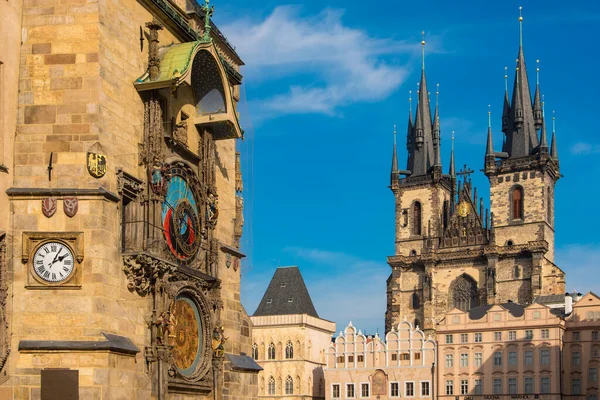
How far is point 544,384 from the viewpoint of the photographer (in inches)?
2798

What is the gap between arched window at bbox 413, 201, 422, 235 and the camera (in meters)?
97.0

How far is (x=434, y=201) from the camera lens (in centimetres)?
9700

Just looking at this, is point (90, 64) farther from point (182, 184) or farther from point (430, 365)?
point (430, 365)

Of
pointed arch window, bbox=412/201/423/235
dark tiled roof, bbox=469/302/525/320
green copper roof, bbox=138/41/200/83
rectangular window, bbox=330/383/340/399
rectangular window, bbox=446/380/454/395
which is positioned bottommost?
rectangular window, bbox=330/383/340/399

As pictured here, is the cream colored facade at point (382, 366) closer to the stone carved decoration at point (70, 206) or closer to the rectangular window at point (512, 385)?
the rectangular window at point (512, 385)

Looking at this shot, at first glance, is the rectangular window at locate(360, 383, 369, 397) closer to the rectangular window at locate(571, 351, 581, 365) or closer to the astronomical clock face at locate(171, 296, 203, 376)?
the rectangular window at locate(571, 351, 581, 365)

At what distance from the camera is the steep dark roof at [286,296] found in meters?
88.2

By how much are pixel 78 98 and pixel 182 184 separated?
10.4 feet

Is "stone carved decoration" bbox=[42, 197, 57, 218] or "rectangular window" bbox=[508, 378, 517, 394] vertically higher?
"stone carved decoration" bbox=[42, 197, 57, 218]

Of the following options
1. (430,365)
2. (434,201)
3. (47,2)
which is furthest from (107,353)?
(434,201)

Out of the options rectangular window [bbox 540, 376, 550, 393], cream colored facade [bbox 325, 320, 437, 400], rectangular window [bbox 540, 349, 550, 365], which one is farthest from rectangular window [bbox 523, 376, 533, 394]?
cream colored facade [bbox 325, 320, 437, 400]

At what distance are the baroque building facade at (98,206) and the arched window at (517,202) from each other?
252 feet

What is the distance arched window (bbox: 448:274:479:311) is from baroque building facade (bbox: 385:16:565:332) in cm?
9

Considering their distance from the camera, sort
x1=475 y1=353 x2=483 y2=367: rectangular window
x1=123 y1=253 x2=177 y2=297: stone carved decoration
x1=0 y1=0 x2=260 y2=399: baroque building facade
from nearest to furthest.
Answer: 1. x1=0 y1=0 x2=260 y2=399: baroque building facade
2. x1=123 y1=253 x2=177 y2=297: stone carved decoration
3. x1=475 y1=353 x2=483 y2=367: rectangular window
